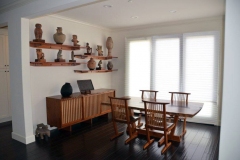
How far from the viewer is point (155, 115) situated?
10.2 ft

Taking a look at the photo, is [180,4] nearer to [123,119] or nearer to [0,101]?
[123,119]

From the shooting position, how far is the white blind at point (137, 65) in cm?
534

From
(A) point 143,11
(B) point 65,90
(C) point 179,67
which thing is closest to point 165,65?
(C) point 179,67

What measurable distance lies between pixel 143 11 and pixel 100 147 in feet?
9.36

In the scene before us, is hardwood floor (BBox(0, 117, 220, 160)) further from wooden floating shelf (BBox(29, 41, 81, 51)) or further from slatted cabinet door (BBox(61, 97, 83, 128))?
wooden floating shelf (BBox(29, 41, 81, 51))

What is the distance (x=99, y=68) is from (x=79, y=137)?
216 centimetres

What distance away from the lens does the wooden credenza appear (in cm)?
385

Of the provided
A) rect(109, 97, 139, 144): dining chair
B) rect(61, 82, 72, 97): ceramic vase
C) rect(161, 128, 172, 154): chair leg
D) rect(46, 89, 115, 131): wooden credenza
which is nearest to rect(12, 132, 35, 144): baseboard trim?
rect(46, 89, 115, 131): wooden credenza

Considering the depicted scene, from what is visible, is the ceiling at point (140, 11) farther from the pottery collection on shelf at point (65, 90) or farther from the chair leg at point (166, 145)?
the chair leg at point (166, 145)

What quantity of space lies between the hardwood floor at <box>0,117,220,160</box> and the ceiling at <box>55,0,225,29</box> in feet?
8.46

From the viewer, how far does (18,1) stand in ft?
10.5

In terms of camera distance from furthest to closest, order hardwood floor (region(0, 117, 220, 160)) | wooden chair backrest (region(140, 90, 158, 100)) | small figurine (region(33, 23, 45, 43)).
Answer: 1. wooden chair backrest (region(140, 90, 158, 100))
2. small figurine (region(33, 23, 45, 43))
3. hardwood floor (region(0, 117, 220, 160))

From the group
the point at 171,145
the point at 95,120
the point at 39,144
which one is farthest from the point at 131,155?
the point at 95,120

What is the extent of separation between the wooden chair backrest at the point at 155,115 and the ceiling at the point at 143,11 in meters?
1.84
